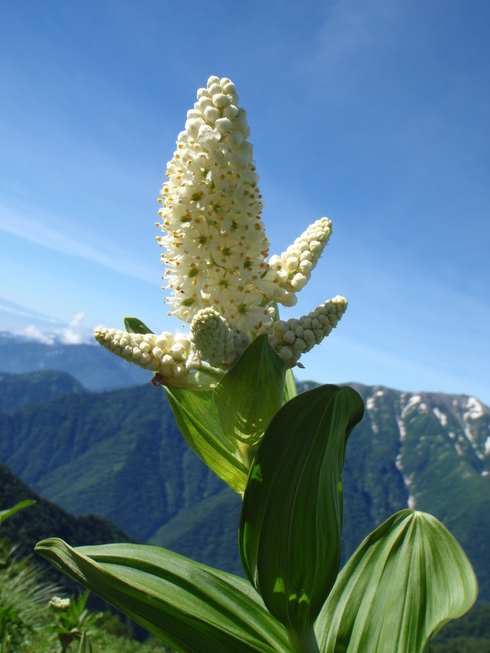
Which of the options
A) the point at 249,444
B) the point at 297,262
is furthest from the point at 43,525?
the point at 297,262

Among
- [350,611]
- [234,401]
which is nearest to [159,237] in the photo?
[234,401]

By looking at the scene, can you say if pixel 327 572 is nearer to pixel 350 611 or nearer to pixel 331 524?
pixel 331 524

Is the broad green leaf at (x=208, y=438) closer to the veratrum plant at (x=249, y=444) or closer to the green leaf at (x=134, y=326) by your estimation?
the veratrum plant at (x=249, y=444)

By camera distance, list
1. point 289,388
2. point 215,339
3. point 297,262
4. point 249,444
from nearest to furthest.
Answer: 1. point 215,339
2. point 249,444
3. point 297,262
4. point 289,388

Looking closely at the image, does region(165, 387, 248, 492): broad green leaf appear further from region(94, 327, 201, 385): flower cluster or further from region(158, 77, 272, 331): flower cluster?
region(158, 77, 272, 331): flower cluster

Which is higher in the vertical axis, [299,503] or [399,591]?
[299,503]

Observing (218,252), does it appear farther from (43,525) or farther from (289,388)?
(43,525)

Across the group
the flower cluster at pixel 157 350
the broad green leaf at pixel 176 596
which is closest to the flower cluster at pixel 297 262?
the flower cluster at pixel 157 350
